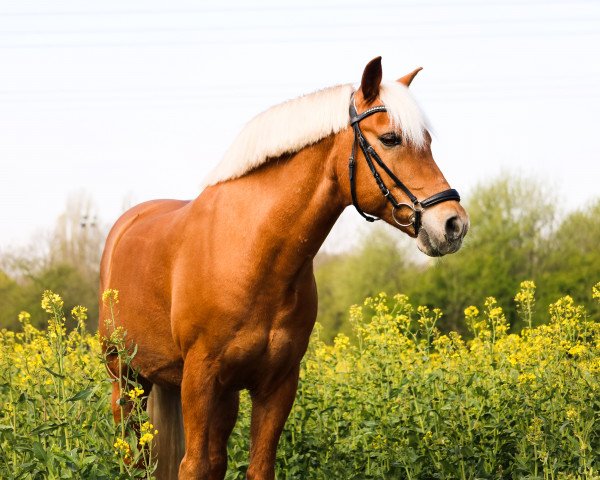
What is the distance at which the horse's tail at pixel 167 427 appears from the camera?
534cm

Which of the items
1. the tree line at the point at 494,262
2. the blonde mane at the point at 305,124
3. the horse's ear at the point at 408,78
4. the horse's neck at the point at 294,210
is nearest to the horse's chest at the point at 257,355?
the horse's neck at the point at 294,210

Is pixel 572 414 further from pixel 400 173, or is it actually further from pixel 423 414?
pixel 400 173

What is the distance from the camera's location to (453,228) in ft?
12.8

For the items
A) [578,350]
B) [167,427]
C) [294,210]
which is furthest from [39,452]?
[578,350]

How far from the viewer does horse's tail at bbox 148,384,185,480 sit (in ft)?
17.5

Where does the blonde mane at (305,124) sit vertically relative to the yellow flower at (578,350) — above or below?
above

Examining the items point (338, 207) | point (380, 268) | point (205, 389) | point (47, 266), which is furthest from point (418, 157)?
point (380, 268)

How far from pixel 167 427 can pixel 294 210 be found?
1.97m

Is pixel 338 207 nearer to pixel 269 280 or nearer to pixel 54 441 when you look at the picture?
pixel 269 280

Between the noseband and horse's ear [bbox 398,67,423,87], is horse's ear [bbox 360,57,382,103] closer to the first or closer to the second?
the noseband

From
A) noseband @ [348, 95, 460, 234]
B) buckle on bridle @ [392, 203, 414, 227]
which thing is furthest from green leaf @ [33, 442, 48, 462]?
buckle on bridle @ [392, 203, 414, 227]

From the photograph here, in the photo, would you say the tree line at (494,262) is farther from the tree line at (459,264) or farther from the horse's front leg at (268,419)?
the horse's front leg at (268,419)

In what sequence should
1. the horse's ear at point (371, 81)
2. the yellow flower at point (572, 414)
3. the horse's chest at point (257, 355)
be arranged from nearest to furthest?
the horse's ear at point (371, 81)
the horse's chest at point (257, 355)
the yellow flower at point (572, 414)

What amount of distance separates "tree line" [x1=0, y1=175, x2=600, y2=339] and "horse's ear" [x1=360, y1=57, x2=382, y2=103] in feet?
78.4
